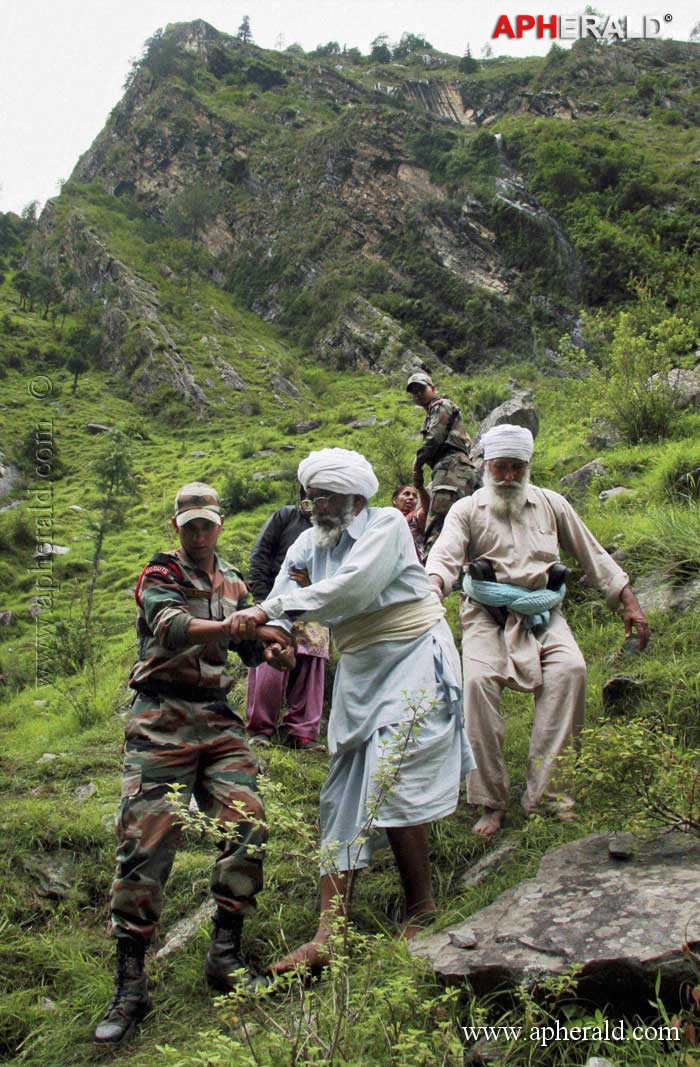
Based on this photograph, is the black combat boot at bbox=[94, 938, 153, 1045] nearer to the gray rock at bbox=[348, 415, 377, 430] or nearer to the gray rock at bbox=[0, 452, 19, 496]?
the gray rock at bbox=[348, 415, 377, 430]

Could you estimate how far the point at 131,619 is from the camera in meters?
12.8

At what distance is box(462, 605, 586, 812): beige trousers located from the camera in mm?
3365

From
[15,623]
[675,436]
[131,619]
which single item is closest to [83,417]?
[15,623]

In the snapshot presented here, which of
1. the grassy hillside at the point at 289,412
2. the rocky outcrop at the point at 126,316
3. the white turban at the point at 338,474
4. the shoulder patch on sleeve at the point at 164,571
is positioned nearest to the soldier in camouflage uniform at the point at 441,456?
the grassy hillside at the point at 289,412

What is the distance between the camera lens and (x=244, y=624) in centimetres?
290

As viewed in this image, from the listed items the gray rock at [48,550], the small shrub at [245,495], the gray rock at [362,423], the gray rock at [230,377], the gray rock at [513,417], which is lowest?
the gray rock at [48,550]

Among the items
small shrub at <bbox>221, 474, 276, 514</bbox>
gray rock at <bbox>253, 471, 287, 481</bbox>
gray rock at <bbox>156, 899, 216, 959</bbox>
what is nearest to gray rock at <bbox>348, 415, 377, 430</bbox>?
gray rock at <bbox>253, 471, 287, 481</bbox>

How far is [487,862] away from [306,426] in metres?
21.5

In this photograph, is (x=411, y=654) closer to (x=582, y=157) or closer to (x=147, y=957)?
(x=147, y=957)

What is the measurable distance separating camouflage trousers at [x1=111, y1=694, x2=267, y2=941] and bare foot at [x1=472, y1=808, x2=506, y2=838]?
990 millimetres

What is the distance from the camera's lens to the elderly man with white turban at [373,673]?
2812 millimetres

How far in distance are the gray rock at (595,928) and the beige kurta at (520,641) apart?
61 cm

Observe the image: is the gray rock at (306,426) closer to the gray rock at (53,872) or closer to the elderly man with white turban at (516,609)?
the elderly man with white turban at (516,609)

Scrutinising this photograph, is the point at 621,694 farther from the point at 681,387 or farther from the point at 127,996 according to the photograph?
the point at 681,387
